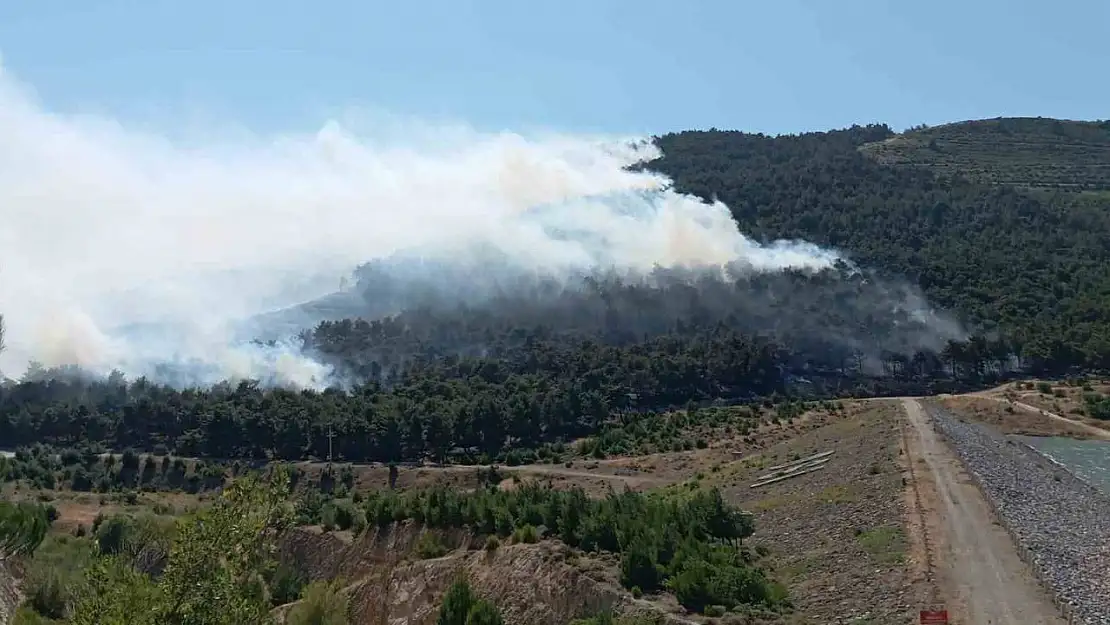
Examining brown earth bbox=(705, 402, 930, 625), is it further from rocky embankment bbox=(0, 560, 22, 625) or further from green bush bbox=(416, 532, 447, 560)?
rocky embankment bbox=(0, 560, 22, 625)

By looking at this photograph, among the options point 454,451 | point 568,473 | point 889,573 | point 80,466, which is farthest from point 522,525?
point 80,466

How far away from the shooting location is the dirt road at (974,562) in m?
30.8

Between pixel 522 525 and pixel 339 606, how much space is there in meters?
8.96

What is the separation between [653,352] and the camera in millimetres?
143375

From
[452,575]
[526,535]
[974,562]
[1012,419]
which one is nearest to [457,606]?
[526,535]

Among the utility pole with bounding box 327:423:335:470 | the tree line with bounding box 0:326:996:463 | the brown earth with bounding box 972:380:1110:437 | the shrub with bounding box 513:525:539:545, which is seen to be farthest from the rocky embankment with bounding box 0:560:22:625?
the brown earth with bounding box 972:380:1110:437

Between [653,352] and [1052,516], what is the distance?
319 ft

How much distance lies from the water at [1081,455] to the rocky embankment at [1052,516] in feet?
8.73

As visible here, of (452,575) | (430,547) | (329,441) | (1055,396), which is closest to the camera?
(452,575)

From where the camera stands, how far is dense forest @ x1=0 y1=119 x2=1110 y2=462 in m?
114

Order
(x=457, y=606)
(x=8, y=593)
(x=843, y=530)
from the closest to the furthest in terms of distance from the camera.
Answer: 1. (x=457, y=606)
2. (x=843, y=530)
3. (x=8, y=593)

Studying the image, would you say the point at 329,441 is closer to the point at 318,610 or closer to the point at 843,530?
the point at 318,610

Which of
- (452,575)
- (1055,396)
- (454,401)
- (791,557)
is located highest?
(454,401)

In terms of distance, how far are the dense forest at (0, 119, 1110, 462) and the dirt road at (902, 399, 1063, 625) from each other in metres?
61.1
